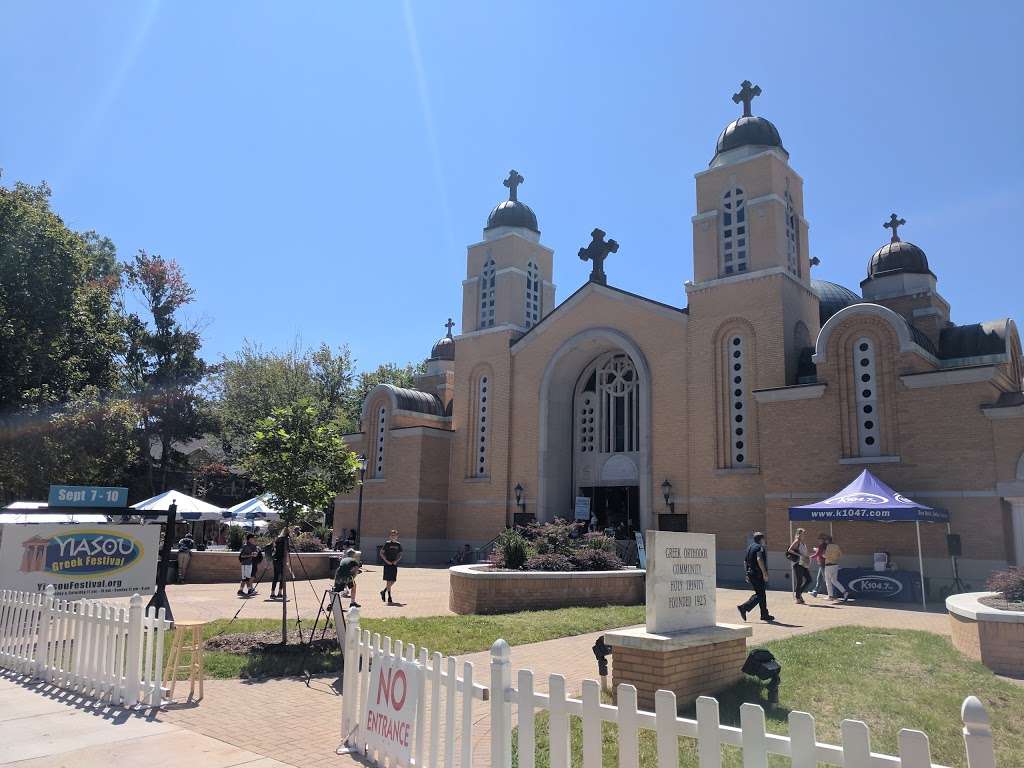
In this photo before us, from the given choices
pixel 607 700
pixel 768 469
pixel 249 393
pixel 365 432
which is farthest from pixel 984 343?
pixel 249 393

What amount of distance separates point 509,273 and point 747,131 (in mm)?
11696

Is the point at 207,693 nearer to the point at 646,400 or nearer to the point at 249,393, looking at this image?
the point at 646,400

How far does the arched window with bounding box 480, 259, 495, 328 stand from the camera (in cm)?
3379

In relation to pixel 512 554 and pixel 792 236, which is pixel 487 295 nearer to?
pixel 792 236

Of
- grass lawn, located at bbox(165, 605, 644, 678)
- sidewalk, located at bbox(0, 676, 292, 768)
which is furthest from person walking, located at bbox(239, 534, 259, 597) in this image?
sidewalk, located at bbox(0, 676, 292, 768)

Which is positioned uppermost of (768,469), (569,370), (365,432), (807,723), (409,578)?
(569,370)

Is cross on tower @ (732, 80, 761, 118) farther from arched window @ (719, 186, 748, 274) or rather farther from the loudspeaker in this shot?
the loudspeaker

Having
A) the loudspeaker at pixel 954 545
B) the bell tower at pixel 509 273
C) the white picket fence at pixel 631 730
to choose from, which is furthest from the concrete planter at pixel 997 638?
the bell tower at pixel 509 273

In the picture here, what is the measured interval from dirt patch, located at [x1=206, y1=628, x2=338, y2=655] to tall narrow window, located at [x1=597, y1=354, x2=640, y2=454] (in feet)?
62.1

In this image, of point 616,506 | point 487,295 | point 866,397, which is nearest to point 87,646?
point 866,397

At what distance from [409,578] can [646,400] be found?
10359 mm

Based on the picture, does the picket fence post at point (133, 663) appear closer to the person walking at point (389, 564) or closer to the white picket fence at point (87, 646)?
the white picket fence at point (87, 646)

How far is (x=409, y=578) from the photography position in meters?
24.3

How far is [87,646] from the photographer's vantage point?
8266mm
